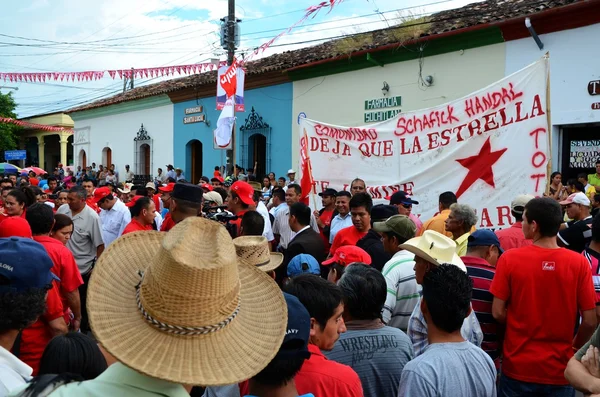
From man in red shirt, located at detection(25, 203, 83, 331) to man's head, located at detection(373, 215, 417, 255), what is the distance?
7.57ft

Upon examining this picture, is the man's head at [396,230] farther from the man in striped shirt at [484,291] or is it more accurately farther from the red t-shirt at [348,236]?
the red t-shirt at [348,236]

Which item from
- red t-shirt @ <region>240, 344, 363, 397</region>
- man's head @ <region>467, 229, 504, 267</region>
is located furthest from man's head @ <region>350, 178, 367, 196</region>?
red t-shirt @ <region>240, 344, 363, 397</region>

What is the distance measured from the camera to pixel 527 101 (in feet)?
21.6

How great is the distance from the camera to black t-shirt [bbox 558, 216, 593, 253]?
5.15 m

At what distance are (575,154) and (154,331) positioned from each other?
10745mm

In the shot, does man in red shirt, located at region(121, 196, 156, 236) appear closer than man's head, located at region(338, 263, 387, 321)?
No

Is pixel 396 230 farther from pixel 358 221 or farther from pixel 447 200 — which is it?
pixel 447 200

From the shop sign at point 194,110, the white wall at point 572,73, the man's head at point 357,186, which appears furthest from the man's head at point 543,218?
the shop sign at point 194,110

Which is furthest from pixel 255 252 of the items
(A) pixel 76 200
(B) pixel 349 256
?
(A) pixel 76 200

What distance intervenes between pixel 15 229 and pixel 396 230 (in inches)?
126

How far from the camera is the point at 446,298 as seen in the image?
2588 mm

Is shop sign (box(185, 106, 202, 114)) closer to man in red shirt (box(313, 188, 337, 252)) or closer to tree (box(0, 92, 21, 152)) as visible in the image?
man in red shirt (box(313, 188, 337, 252))

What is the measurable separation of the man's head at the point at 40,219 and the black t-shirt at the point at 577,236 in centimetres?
445

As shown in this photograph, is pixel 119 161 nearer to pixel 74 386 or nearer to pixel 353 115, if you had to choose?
pixel 353 115
